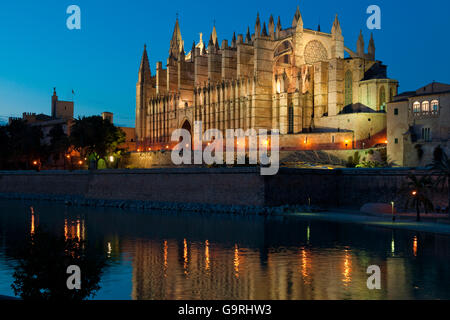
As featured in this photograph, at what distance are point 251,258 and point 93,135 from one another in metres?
40.8

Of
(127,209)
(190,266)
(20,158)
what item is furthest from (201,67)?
(190,266)

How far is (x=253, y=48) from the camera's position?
62.1 metres

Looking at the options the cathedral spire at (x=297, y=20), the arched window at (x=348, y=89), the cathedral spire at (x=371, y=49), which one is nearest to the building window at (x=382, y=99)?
the arched window at (x=348, y=89)

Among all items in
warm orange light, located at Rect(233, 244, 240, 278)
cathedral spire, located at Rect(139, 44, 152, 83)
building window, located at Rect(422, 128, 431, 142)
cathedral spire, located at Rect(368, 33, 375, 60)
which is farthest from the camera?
cathedral spire, located at Rect(139, 44, 152, 83)

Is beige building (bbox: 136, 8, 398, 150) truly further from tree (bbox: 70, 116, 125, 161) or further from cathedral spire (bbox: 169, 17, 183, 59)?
tree (bbox: 70, 116, 125, 161)

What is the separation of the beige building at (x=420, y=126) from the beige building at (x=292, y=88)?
6.46 metres

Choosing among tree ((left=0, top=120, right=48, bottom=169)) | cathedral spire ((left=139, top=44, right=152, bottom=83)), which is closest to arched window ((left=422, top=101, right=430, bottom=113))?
tree ((left=0, top=120, right=48, bottom=169))

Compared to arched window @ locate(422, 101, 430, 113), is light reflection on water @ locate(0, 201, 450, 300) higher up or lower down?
lower down

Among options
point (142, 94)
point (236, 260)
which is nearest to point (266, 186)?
point (236, 260)

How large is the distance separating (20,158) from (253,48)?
33311mm

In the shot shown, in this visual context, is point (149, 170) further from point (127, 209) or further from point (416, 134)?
point (416, 134)

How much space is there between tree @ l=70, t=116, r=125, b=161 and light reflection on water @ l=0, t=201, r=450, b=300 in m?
24.8

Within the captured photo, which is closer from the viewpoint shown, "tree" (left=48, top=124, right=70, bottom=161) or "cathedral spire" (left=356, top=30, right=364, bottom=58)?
"cathedral spire" (left=356, top=30, right=364, bottom=58)

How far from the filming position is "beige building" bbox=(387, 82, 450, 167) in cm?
4009
